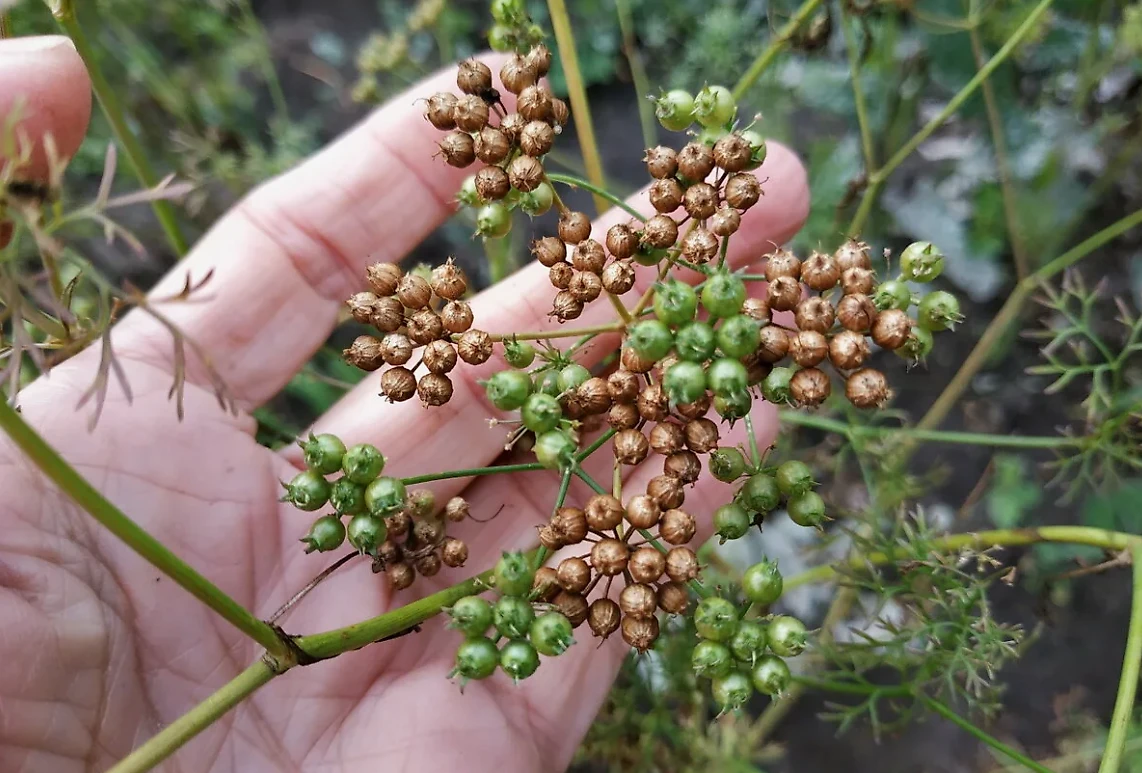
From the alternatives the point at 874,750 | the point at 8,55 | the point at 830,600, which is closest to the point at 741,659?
the point at 8,55

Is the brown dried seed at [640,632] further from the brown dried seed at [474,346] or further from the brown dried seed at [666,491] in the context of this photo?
the brown dried seed at [474,346]

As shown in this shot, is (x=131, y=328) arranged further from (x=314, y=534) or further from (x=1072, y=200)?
(x=1072, y=200)

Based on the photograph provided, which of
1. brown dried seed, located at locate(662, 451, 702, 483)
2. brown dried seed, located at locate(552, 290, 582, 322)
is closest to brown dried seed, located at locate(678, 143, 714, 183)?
brown dried seed, located at locate(552, 290, 582, 322)

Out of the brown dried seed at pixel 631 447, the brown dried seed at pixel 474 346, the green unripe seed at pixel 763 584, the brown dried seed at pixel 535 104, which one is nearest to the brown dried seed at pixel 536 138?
the brown dried seed at pixel 535 104

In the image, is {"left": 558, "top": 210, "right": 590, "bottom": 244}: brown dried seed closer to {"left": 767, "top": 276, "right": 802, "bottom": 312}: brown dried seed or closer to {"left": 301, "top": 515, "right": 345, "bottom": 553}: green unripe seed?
{"left": 767, "top": 276, "right": 802, "bottom": 312}: brown dried seed

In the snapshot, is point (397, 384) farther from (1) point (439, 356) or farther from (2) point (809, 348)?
(2) point (809, 348)

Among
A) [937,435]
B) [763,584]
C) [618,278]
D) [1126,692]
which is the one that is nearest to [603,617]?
[763,584]

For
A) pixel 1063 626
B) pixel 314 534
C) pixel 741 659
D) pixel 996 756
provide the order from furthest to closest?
pixel 1063 626, pixel 996 756, pixel 314 534, pixel 741 659
